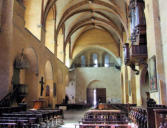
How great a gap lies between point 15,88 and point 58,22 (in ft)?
Answer: 38.1

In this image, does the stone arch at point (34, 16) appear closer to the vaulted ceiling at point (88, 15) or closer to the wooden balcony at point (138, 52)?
the vaulted ceiling at point (88, 15)

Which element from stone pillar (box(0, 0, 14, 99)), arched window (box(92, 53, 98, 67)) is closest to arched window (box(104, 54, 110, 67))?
arched window (box(92, 53, 98, 67))

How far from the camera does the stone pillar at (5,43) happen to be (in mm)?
11297

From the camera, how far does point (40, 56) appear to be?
17.0m

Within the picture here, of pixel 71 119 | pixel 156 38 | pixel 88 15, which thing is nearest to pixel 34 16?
pixel 71 119

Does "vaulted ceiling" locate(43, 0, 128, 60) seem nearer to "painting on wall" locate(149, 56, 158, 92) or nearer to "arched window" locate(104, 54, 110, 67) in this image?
"arched window" locate(104, 54, 110, 67)

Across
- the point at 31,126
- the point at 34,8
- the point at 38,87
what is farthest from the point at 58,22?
the point at 31,126

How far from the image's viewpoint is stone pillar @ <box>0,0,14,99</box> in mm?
11297

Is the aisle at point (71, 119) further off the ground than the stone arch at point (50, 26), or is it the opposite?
the stone arch at point (50, 26)

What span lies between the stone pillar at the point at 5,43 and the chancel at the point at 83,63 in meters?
0.05

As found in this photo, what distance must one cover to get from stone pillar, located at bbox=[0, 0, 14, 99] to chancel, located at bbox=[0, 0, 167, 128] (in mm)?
51

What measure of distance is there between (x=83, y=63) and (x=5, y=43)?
22.0 meters

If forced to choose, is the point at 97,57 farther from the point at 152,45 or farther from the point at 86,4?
the point at 152,45

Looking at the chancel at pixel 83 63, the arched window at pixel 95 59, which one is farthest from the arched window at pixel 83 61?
the arched window at pixel 95 59
